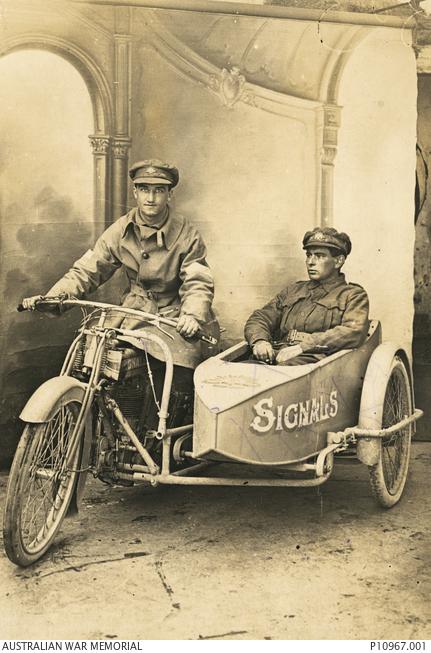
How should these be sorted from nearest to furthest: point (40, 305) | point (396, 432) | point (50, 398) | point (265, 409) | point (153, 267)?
1. point (50, 398)
2. point (265, 409)
3. point (40, 305)
4. point (153, 267)
5. point (396, 432)

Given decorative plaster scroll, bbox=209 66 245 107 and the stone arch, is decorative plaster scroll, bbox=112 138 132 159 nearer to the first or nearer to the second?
the stone arch

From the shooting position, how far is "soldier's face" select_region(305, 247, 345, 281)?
185 inches

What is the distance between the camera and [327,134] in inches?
227

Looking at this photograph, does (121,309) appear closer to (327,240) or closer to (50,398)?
(50,398)

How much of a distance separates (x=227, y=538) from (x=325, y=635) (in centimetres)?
102

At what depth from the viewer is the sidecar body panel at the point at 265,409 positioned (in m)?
3.65

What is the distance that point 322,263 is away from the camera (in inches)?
185

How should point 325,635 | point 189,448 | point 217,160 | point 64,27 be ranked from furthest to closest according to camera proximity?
point 217,160 → point 64,27 → point 189,448 → point 325,635

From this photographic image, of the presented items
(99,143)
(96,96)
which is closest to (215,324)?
(99,143)

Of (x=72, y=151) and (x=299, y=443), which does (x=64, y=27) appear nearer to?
(x=72, y=151)

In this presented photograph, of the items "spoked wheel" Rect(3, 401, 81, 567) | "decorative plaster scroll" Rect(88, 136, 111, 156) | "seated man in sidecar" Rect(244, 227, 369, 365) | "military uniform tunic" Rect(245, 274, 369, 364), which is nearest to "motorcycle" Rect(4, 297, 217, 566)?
"spoked wheel" Rect(3, 401, 81, 567)

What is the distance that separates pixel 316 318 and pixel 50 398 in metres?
1.72

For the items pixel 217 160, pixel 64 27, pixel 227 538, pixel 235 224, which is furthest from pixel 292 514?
pixel 64 27

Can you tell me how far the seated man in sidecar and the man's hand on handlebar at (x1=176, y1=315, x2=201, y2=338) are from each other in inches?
20.7
